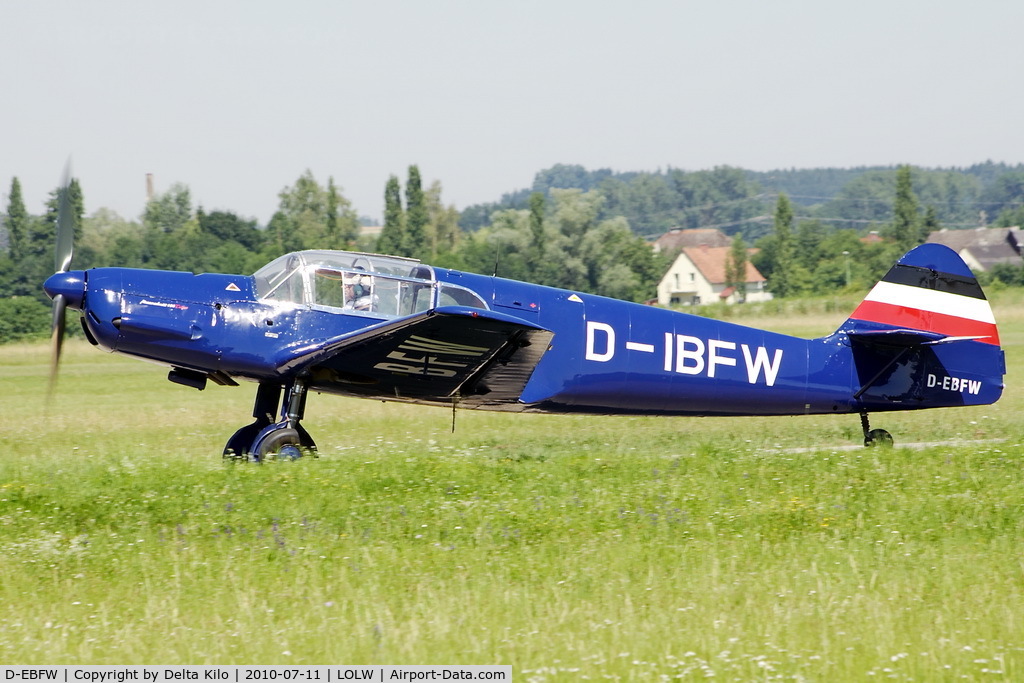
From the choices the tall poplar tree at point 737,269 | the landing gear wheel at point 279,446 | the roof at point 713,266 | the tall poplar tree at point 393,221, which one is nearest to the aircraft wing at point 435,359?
the landing gear wheel at point 279,446

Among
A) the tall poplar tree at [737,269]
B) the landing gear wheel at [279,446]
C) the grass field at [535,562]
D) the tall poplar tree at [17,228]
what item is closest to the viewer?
the grass field at [535,562]

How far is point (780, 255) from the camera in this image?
249 feet

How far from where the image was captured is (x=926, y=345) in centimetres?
1253

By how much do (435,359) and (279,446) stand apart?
A: 1687 mm

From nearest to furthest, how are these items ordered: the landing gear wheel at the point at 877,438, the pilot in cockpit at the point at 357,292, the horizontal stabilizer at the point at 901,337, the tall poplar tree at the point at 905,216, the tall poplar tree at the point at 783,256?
the pilot in cockpit at the point at 357,292 < the horizontal stabilizer at the point at 901,337 < the landing gear wheel at the point at 877,438 < the tall poplar tree at the point at 783,256 < the tall poplar tree at the point at 905,216

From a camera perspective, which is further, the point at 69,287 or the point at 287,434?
the point at 287,434

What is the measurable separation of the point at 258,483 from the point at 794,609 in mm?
4443

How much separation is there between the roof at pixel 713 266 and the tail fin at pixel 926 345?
84.8 metres

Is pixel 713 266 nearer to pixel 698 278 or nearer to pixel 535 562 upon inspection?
pixel 698 278

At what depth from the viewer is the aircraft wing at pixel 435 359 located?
981 cm

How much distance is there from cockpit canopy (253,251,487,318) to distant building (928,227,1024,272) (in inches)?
4264

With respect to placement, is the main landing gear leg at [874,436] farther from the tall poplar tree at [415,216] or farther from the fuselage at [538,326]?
the tall poplar tree at [415,216]
